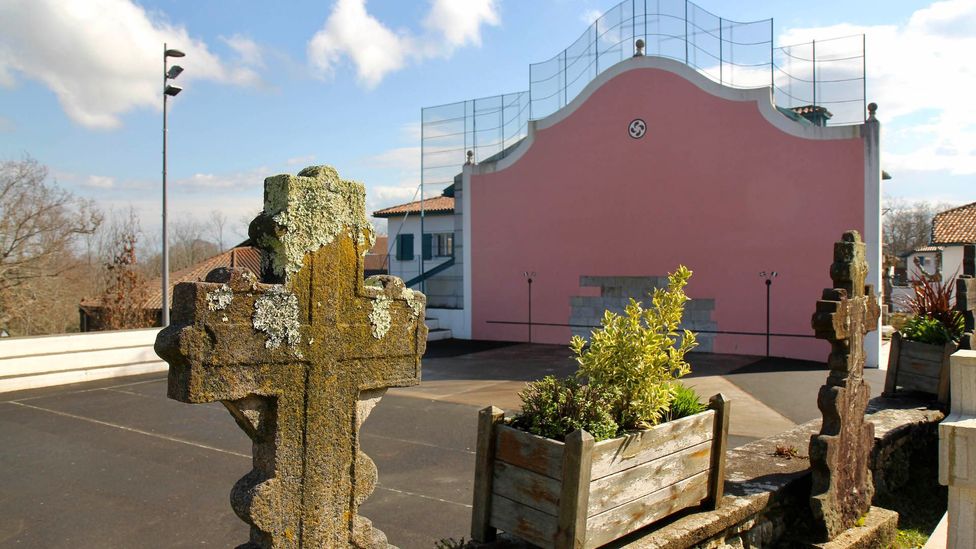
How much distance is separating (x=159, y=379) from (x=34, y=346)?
205 centimetres

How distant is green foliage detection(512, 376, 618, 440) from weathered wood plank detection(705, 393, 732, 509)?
762 mm

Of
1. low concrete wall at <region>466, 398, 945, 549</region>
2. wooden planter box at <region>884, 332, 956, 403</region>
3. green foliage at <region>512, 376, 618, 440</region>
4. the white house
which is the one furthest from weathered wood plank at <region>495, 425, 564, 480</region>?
the white house

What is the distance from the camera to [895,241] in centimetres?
5866

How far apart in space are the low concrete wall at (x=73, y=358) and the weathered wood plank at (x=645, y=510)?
11618 millimetres

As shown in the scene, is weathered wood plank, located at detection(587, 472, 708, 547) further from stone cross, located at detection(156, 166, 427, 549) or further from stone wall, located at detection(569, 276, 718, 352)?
stone wall, located at detection(569, 276, 718, 352)

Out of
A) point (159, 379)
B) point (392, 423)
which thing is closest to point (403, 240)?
point (159, 379)

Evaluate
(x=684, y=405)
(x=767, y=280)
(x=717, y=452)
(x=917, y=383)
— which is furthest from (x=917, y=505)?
(x=767, y=280)

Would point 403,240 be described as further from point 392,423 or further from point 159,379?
point 392,423

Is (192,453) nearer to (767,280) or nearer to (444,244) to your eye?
(767,280)

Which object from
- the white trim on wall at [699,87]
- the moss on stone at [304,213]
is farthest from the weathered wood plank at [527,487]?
the white trim on wall at [699,87]

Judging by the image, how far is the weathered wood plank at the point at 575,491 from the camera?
2662 millimetres

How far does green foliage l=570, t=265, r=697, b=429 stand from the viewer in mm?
3148

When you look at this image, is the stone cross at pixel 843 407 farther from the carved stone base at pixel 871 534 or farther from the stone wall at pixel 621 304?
the stone wall at pixel 621 304

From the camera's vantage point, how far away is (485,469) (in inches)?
118
